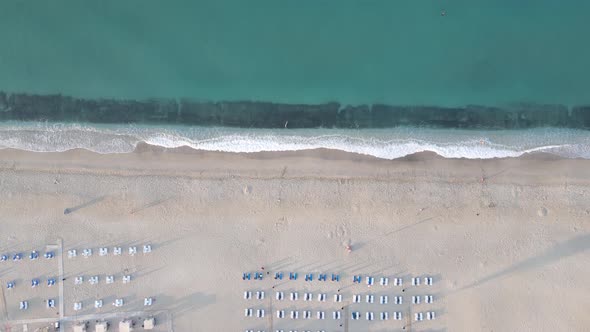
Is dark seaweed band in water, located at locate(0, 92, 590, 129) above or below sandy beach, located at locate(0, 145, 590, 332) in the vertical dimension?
above

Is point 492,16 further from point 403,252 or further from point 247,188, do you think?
point 247,188

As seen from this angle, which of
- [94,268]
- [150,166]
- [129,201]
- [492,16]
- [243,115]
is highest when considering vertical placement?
[492,16]

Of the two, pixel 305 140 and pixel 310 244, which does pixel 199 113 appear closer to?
pixel 305 140

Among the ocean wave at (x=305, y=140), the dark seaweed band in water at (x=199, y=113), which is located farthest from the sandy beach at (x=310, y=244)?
the dark seaweed band in water at (x=199, y=113)

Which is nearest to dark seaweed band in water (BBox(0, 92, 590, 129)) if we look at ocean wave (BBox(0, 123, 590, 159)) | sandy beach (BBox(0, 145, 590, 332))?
ocean wave (BBox(0, 123, 590, 159))

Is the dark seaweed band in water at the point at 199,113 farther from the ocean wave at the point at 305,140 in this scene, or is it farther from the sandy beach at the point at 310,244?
the sandy beach at the point at 310,244

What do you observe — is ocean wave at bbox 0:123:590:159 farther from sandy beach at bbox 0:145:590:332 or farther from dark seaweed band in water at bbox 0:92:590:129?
sandy beach at bbox 0:145:590:332

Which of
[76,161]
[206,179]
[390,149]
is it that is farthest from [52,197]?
[390,149]
